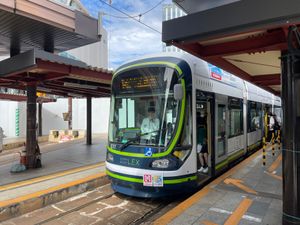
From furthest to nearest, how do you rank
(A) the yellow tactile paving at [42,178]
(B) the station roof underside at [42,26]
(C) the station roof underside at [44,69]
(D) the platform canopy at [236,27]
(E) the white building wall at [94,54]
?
(E) the white building wall at [94,54] → (B) the station roof underside at [42,26] → (C) the station roof underside at [44,69] → (A) the yellow tactile paving at [42,178] → (D) the platform canopy at [236,27]

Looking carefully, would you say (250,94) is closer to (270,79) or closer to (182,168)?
(270,79)

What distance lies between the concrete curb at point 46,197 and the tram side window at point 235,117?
4.29 metres

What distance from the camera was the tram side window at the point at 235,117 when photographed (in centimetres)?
827

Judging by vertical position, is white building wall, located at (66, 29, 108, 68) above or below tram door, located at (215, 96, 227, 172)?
above

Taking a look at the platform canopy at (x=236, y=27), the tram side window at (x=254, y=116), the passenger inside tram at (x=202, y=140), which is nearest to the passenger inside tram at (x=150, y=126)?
the passenger inside tram at (x=202, y=140)

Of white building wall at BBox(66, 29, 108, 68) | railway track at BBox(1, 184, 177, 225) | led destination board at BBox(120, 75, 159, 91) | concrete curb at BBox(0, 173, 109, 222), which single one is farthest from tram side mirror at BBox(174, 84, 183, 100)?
white building wall at BBox(66, 29, 108, 68)

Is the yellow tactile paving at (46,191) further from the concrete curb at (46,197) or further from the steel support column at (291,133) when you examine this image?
the steel support column at (291,133)

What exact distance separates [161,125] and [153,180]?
3.66 ft

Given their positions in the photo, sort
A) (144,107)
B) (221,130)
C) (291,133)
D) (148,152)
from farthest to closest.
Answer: (221,130) → (144,107) → (148,152) → (291,133)

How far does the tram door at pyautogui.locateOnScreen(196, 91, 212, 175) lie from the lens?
21.0ft

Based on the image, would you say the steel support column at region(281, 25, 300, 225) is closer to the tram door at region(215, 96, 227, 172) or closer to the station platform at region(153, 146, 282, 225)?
the station platform at region(153, 146, 282, 225)

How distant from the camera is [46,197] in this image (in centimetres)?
605

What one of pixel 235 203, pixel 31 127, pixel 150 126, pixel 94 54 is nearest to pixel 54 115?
pixel 94 54

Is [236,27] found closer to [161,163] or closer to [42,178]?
[161,163]
